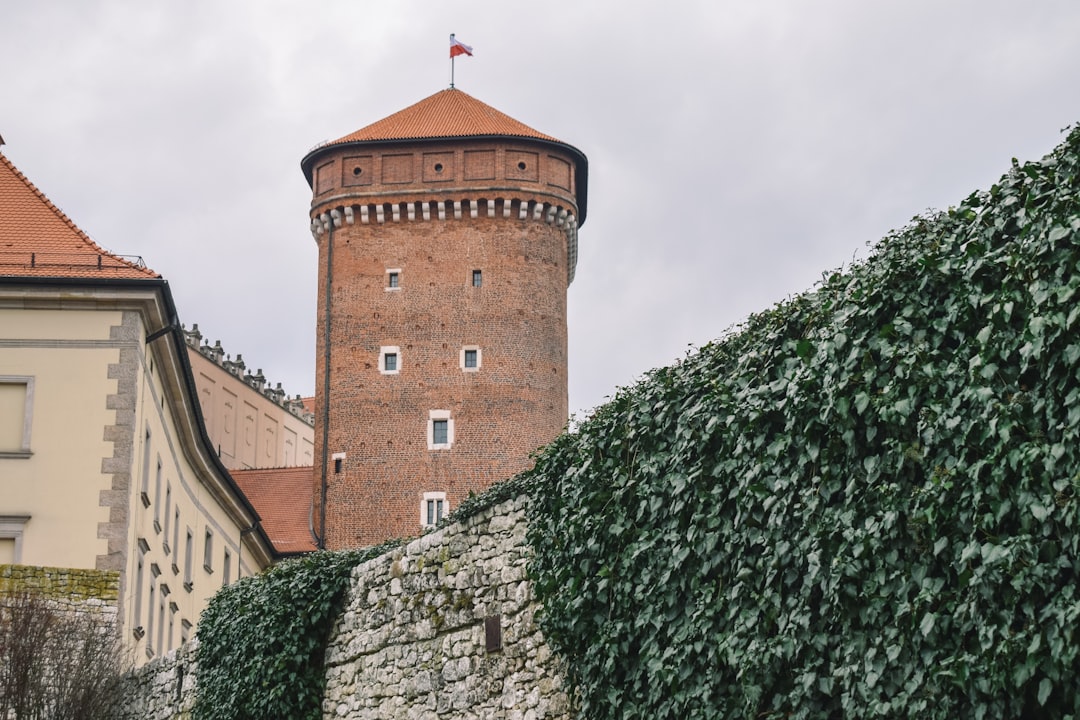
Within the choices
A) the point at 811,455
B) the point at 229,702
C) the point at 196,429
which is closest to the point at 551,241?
the point at 196,429

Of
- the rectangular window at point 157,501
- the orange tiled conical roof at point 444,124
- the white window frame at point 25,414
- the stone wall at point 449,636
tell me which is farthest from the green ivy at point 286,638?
the orange tiled conical roof at point 444,124

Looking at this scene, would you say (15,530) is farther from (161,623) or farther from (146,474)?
(161,623)

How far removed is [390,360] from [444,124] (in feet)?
28.4

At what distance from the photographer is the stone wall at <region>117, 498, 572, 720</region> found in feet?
35.0

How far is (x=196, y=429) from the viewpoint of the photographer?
30.4 metres

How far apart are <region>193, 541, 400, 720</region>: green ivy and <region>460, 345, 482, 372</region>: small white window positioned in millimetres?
32711

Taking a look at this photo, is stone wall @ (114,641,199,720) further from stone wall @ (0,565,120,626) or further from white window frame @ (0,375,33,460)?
white window frame @ (0,375,33,460)

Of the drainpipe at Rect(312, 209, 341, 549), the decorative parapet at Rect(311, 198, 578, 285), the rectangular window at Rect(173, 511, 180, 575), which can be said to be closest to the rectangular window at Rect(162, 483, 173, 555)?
the rectangular window at Rect(173, 511, 180, 575)

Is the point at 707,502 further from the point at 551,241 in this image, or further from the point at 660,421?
the point at 551,241

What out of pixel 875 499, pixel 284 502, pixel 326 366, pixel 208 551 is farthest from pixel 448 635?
pixel 284 502

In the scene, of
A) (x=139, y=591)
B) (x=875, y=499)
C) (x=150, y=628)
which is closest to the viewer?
(x=875, y=499)

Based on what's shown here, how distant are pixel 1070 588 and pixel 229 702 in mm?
10399

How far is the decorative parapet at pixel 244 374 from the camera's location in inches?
2403

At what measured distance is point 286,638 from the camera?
1381 cm
